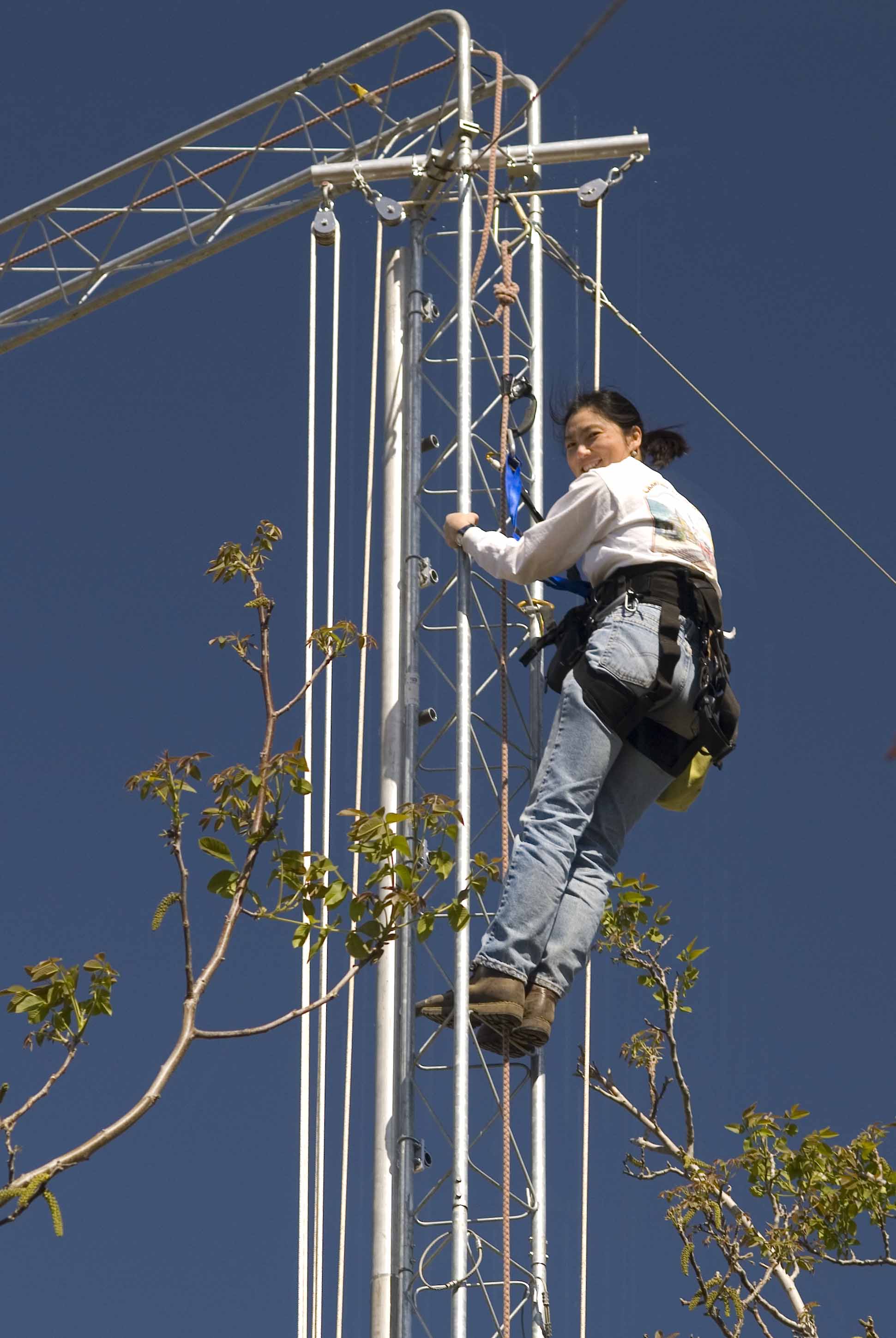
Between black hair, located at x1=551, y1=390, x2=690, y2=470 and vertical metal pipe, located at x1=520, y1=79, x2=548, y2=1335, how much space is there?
0.67 feet

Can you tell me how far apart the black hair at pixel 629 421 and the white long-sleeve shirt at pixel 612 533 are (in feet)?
0.98

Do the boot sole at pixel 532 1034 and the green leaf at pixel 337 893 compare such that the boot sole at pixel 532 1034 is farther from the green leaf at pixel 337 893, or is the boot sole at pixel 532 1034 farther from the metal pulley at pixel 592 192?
the metal pulley at pixel 592 192

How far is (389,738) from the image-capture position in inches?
264

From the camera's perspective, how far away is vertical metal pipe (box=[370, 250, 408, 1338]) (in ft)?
20.2

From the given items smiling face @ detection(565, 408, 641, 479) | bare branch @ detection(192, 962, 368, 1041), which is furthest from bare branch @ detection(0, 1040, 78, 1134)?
smiling face @ detection(565, 408, 641, 479)

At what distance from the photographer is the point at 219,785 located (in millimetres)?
5055

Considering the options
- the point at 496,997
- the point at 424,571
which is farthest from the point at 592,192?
the point at 496,997

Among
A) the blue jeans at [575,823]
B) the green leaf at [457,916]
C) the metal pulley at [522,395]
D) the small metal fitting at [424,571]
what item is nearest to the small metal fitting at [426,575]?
the small metal fitting at [424,571]

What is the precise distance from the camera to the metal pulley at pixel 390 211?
7.18 m

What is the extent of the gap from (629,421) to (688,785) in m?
1.05

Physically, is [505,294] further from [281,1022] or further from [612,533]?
[281,1022]

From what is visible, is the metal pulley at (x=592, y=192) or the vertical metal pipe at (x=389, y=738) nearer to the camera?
the vertical metal pipe at (x=389, y=738)

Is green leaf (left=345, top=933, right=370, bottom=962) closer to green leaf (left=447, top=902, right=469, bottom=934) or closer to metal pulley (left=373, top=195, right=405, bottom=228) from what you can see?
green leaf (left=447, top=902, right=469, bottom=934)

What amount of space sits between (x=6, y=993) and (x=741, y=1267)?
10.5ft
